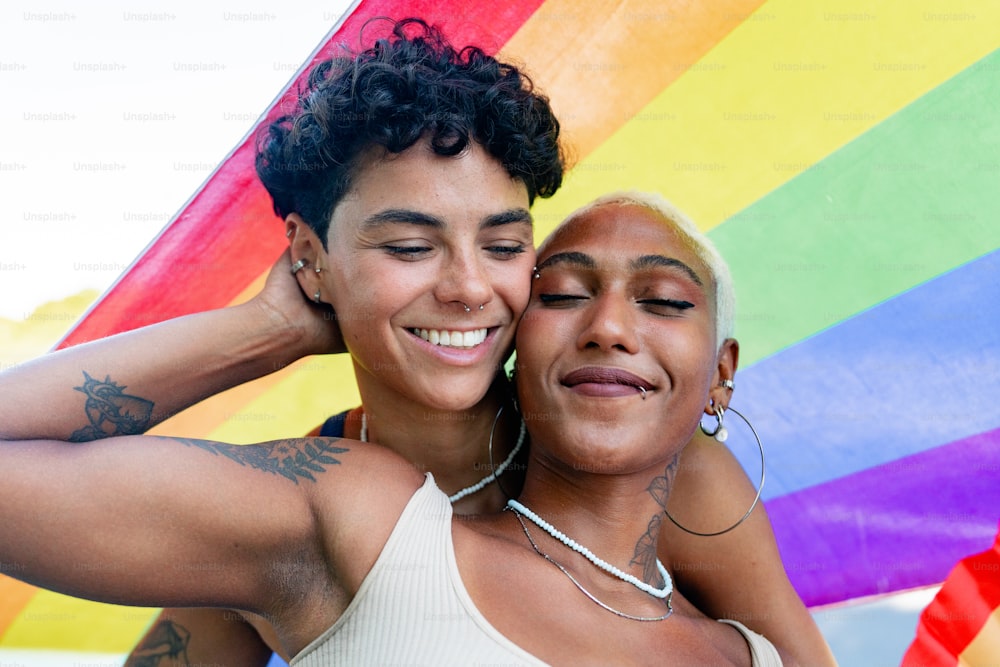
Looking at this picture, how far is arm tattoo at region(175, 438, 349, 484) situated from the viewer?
78.7 inches

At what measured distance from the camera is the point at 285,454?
2.09m

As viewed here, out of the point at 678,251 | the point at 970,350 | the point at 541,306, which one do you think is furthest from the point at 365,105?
the point at 970,350

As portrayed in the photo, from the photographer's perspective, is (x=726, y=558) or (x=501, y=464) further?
(x=726, y=558)

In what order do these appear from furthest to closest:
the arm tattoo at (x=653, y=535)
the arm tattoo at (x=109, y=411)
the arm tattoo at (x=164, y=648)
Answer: the arm tattoo at (x=164, y=648) → the arm tattoo at (x=653, y=535) → the arm tattoo at (x=109, y=411)

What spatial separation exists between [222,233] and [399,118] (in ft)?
4.30

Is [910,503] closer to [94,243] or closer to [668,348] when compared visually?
[668,348]

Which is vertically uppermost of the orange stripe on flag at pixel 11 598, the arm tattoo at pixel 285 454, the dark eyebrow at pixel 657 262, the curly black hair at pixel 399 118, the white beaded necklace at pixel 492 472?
the curly black hair at pixel 399 118

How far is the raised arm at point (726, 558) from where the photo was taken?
2852mm

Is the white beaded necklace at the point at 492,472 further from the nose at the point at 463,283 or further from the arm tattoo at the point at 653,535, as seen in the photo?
the nose at the point at 463,283

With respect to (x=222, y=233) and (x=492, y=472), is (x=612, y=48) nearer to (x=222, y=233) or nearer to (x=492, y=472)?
(x=222, y=233)

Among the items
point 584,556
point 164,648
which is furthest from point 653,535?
point 164,648

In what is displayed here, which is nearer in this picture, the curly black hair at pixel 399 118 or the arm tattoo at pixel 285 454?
the arm tattoo at pixel 285 454

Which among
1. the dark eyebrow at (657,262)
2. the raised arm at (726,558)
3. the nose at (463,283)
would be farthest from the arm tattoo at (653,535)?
the nose at (463,283)

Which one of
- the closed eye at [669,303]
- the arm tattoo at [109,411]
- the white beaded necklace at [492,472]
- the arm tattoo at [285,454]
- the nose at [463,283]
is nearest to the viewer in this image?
the arm tattoo at [285,454]
